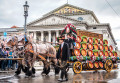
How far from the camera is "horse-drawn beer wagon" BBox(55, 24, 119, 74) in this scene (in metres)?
10.9

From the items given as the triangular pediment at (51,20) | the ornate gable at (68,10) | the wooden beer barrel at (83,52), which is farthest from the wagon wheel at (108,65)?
the ornate gable at (68,10)

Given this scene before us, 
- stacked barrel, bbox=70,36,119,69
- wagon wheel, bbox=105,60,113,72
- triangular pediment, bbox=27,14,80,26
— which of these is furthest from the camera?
triangular pediment, bbox=27,14,80,26

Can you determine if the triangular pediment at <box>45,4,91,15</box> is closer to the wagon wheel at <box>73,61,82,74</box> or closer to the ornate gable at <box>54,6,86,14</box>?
the ornate gable at <box>54,6,86,14</box>

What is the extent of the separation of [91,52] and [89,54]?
11.0 inches

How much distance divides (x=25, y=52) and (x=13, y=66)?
858 centimetres

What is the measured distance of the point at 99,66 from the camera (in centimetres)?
1259

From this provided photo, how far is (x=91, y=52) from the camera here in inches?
473

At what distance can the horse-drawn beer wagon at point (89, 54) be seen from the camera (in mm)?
10867

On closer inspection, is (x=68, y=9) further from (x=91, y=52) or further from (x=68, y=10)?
(x=91, y=52)

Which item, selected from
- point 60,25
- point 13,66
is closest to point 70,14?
point 60,25

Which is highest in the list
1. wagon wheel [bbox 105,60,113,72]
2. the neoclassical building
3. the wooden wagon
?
the neoclassical building

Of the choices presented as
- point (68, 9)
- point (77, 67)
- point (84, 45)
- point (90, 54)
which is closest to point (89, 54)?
point (90, 54)

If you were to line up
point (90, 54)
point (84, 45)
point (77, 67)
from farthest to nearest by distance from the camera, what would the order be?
point (90, 54) → point (84, 45) → point (77, 67)

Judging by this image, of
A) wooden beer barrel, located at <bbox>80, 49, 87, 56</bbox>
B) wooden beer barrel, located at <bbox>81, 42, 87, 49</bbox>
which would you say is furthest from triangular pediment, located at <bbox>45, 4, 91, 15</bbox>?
wooden beer barrel, located at <bbox>80, 49, 87, 56</bbox>
